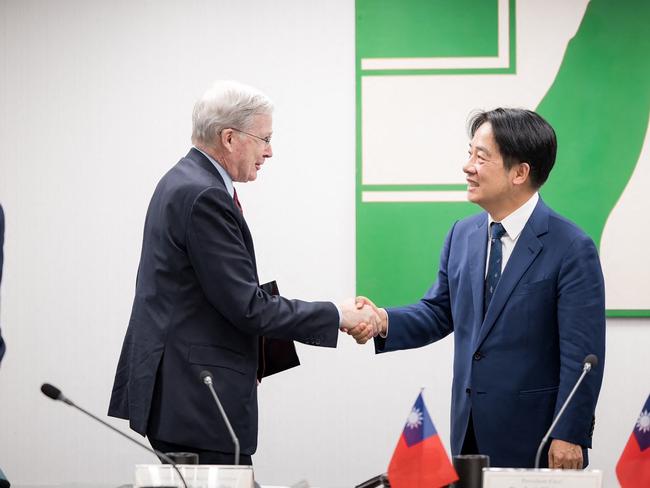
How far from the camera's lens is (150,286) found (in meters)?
2.38

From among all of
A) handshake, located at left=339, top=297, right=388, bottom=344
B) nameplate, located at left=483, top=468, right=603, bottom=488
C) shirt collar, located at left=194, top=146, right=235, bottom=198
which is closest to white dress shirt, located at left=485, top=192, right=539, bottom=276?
handshake, located at left=339, top=297, right=388, bottom=344

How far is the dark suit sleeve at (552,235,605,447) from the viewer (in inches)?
91.1

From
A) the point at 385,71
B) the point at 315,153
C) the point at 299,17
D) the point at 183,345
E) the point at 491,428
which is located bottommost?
the point at 491,428

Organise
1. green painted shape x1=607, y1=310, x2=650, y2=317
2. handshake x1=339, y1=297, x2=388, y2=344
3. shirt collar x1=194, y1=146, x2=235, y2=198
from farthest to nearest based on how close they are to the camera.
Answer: green painted shape x1=607, y1=310, x2=650, y2=317 → handshake x1=339, y1=297, x2=388, y2=344 → shirt collar x1=194, y1=146, x2=235, y2=198

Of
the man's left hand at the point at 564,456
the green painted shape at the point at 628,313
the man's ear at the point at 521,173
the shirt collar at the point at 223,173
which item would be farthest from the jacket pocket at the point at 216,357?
the green painted shape at the point at 628,313

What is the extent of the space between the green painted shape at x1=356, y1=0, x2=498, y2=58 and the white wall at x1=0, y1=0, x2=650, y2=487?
9cm

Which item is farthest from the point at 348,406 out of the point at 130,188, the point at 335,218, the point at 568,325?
the point at 568,325

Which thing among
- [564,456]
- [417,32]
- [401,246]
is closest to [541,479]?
[564,456]

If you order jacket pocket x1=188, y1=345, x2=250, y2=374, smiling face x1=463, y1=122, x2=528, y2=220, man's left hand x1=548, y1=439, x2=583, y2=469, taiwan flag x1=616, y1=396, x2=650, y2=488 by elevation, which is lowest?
man's left hand x1=548, y1=439, x2=583, y2=469

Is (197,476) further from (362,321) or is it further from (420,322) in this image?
(420,322)

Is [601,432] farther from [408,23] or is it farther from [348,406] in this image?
[408,23]

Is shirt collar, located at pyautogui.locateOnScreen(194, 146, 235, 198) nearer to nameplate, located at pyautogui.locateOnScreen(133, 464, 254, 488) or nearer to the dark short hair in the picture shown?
the dark short hair

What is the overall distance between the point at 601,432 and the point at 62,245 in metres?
2.36

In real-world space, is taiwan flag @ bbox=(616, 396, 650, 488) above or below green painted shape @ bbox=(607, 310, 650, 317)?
below
